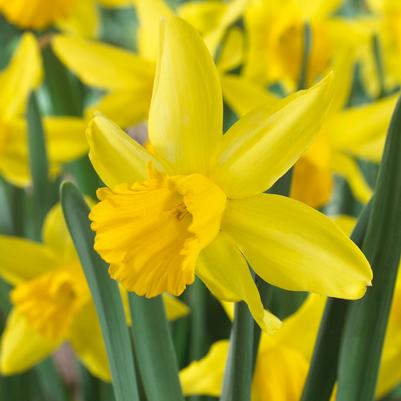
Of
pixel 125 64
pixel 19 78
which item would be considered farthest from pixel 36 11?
pixel 125 64

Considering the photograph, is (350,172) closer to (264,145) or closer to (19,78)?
(19,78)

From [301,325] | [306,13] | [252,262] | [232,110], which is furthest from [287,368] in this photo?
[306,13]

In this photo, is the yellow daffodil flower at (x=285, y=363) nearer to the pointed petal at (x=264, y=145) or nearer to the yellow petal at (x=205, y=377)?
the yellow petal at (x=205, y=377)

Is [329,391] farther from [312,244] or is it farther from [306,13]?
[306,13]

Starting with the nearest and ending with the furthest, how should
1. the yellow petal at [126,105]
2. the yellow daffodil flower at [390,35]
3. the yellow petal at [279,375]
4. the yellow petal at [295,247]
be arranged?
the yellow petal at [295,247] < the yellow petal at [279,375] < the yellow petal at [126,105] < the yellow daffodil flower at [390,35]

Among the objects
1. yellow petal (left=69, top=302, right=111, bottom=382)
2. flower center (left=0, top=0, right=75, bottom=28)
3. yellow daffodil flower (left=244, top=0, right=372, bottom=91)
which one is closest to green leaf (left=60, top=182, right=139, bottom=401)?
yellow petal (left=69, top=302, right=111, bottom=382)

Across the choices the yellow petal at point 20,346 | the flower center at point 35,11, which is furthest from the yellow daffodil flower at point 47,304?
the flower center at point 35,11

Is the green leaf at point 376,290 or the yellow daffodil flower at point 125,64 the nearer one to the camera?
the green leaf at point 376,290
